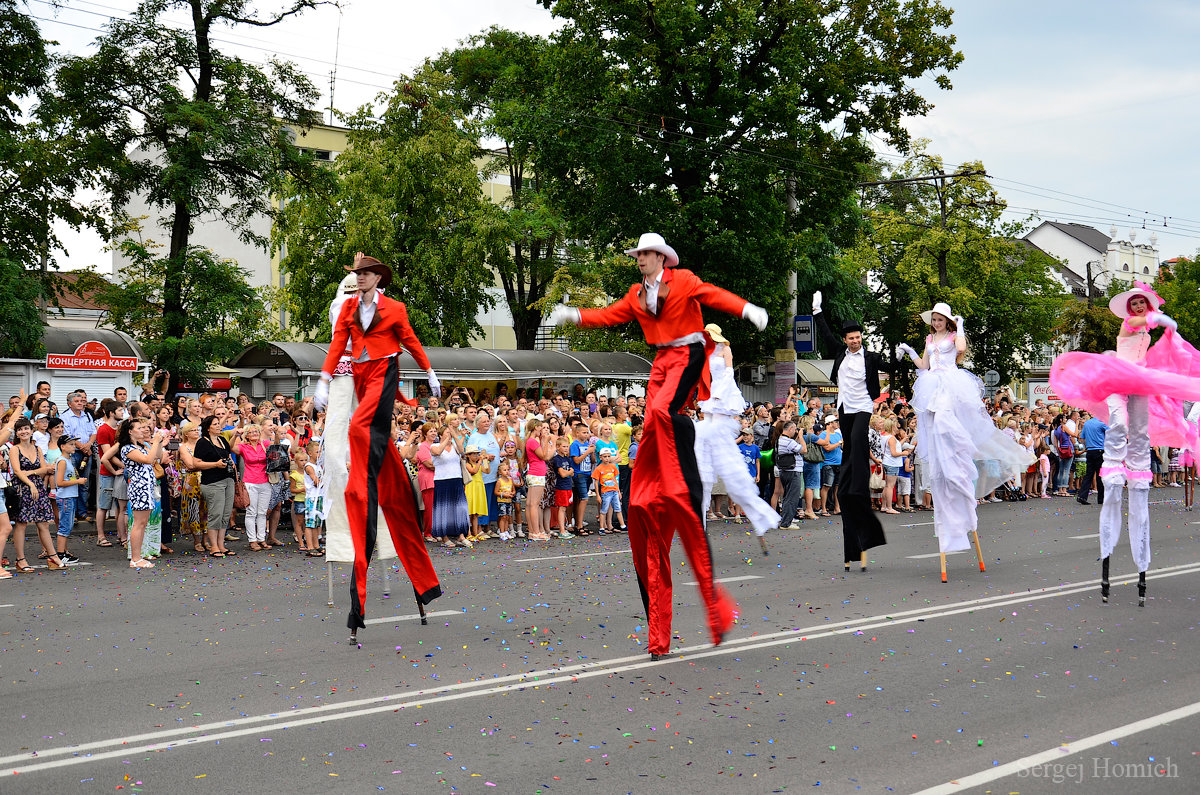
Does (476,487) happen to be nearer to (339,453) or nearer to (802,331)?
(339,453)

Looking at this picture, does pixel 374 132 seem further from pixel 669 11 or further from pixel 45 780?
pixel 45 780

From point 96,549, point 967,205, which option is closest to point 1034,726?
point 96,549

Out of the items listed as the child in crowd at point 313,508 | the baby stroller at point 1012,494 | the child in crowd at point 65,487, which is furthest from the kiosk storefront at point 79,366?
the baby stroller at point 1012,494

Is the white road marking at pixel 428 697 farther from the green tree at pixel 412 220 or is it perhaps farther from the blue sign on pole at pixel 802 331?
the green tree at pixel 412 220

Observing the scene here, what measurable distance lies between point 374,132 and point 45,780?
→ 102 ft

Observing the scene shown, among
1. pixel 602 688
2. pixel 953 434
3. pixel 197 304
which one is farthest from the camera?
pixel 197 304

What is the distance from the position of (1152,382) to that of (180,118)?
1913 cm

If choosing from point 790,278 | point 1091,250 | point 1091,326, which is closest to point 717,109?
point 790,278

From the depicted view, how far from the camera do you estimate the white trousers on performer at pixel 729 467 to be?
27.9ft

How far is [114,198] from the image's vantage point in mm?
23266

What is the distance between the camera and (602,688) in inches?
240

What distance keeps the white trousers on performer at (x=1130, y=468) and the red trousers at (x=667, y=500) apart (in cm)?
383

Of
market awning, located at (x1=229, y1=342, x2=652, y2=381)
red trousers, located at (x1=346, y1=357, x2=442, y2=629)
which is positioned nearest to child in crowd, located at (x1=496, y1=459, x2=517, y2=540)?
red trousers, located at (x1=346, y1=357, x2=442, y2=629)

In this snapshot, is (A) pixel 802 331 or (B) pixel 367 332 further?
(A) pixel 802 331
